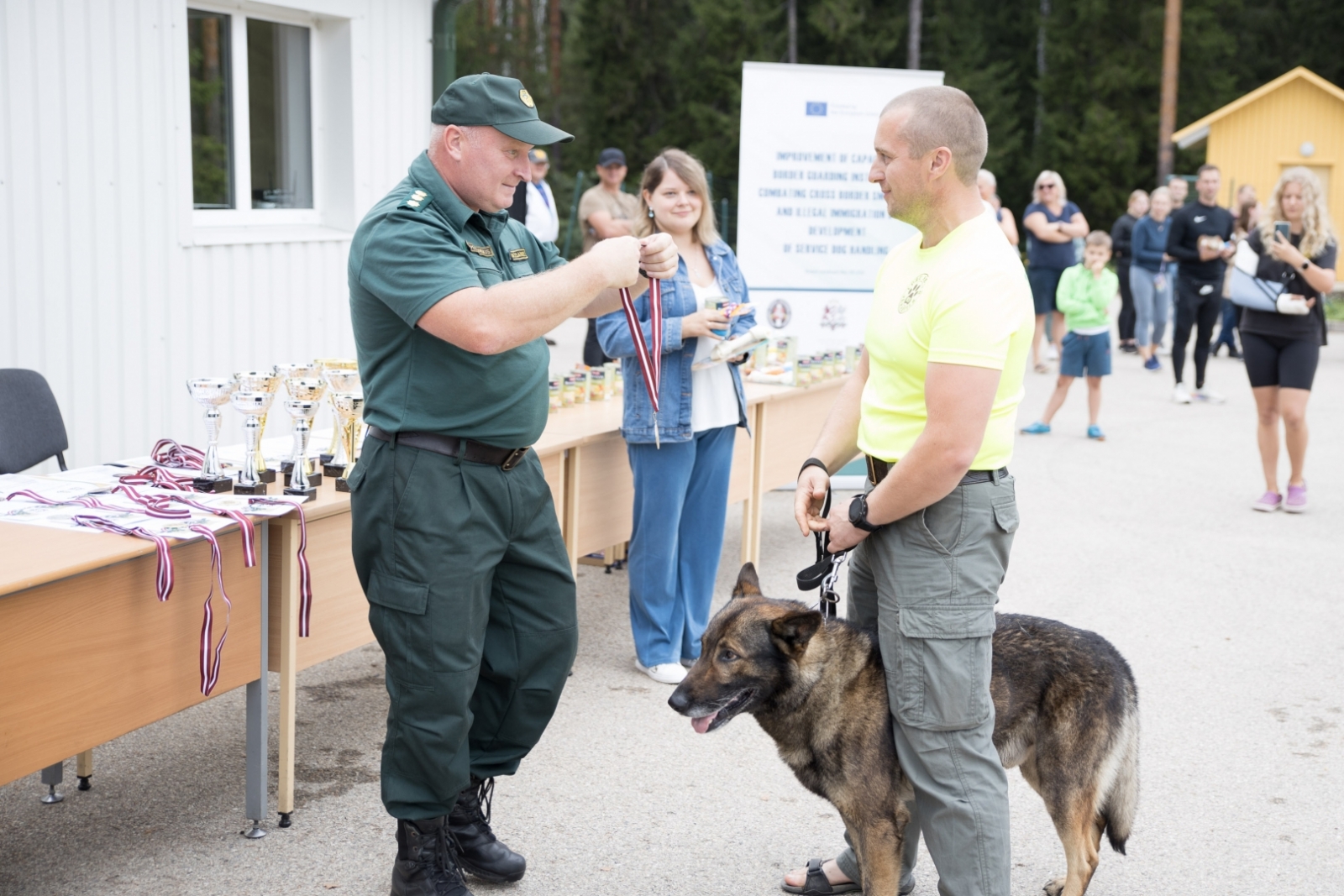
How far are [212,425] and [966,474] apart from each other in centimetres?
218

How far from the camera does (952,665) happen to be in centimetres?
259

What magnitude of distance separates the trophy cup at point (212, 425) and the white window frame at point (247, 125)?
3.20 meters

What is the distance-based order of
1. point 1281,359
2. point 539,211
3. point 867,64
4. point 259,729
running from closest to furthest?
1. point 259,729
2. point 1281,359
3. point 539,211
4. point 867,64

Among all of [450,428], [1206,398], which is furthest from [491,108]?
[1206,398]

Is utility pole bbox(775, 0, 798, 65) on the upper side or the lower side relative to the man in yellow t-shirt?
upper

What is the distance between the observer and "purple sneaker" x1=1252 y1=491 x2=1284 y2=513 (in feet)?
25.3

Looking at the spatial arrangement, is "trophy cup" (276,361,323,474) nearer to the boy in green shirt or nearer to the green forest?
the boy in green shirt

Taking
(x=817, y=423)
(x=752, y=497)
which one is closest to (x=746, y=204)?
(x=817, y=423)

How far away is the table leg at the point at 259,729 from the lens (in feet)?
11.4

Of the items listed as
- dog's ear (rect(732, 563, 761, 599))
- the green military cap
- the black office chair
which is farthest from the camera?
the black office chair

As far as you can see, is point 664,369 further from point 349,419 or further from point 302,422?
point 302,422

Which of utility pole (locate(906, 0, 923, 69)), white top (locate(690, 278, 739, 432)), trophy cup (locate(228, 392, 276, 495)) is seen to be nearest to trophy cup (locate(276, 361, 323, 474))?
trophy cup (locate(228, 392, 276, 495))

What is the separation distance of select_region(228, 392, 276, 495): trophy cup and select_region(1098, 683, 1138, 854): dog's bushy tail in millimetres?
2350

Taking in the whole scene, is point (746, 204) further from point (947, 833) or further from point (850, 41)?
point (850, 41)
